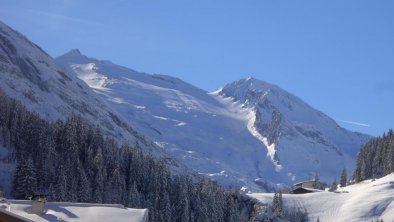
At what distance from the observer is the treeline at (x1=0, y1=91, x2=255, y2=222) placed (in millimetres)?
128000

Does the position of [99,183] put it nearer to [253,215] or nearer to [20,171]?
[20,171]

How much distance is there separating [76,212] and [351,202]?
137 m

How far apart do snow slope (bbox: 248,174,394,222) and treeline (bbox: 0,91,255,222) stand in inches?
797

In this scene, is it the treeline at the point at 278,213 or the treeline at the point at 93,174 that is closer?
the treeline at the point at 93,174

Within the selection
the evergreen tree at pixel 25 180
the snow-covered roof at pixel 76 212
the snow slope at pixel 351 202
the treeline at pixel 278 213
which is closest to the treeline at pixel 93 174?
the evergreen tree at pixel 25 180

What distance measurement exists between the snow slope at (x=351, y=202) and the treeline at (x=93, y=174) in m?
20.3

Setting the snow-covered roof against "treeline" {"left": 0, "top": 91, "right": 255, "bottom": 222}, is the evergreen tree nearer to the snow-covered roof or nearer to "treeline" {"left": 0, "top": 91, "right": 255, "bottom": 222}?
"treeline" {"left": 0, "top": 91, "right": 255, "bottom": 222}

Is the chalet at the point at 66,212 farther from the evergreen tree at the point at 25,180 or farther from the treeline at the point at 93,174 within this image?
the evergreen tree at the point at 25,180

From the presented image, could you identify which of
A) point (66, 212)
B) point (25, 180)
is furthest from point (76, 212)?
point (25, 180)

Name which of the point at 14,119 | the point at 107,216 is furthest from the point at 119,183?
the point at 107,216

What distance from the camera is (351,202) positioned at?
6880 inches

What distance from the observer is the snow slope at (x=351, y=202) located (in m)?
164

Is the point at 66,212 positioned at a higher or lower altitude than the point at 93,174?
lower

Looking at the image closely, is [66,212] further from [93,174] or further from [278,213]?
[278,213]
